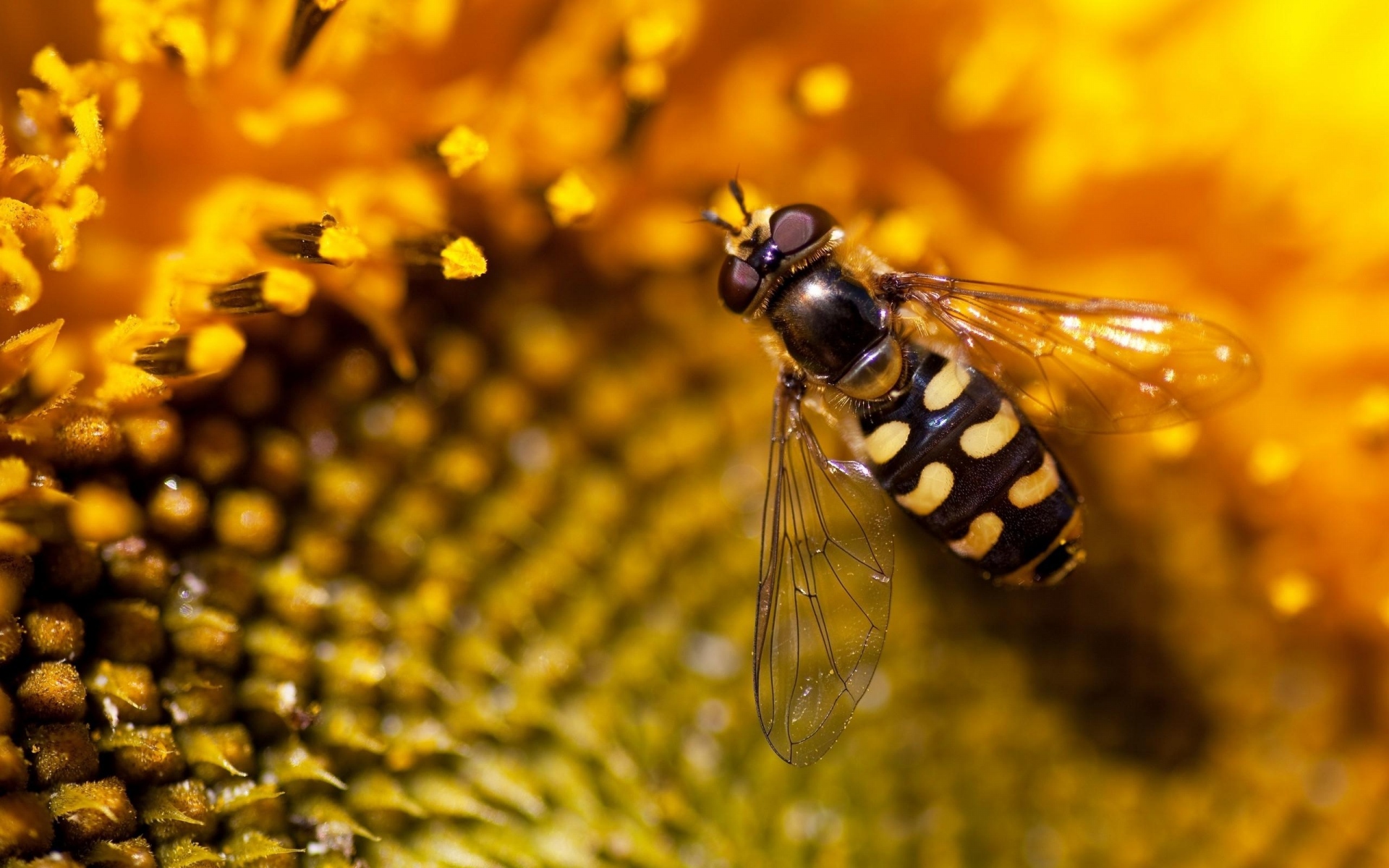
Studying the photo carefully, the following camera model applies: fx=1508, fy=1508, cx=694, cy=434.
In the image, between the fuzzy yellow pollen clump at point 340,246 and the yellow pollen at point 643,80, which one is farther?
the yellow pollen at point 643,80

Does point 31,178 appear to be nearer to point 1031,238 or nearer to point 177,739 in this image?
point 177,739

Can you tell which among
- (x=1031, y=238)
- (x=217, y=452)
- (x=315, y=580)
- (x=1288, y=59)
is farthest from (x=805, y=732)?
(x=1288, y=59)

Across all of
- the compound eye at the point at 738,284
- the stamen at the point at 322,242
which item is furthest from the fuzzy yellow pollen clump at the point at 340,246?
the compound eye at the point at 738,284

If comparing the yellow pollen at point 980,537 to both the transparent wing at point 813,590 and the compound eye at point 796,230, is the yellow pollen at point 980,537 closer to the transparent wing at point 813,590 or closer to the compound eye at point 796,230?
the transparent wing at point 813,590

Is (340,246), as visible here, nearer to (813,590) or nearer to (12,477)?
(12,477)

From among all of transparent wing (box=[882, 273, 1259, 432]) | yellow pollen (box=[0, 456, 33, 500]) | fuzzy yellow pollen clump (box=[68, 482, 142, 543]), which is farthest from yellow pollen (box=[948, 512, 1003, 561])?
yellow pollen (box=[0, 456, 33, 500])

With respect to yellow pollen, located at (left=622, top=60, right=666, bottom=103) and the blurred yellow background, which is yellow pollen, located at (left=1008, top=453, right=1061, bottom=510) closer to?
the blurred yellow background

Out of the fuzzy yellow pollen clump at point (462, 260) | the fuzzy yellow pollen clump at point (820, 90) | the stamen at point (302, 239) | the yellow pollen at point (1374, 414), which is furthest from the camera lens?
the yellow pollen at point (1374, 414)
